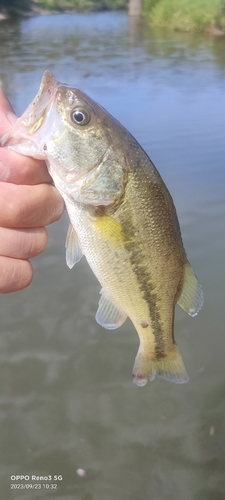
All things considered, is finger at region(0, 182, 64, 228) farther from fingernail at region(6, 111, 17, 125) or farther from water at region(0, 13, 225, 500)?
water at region(0, 13, 225, 500)

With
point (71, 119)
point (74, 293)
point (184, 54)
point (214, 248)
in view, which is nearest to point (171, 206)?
point (71, 119)

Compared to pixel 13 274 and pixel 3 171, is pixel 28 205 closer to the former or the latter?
pixel 3 171

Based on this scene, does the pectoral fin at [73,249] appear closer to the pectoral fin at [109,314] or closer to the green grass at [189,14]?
the pectoral fin at [109,314]

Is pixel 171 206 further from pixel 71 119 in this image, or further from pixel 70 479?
pixel 70 479

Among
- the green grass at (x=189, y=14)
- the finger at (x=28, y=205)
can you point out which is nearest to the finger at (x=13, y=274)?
Answer: the finger at (x=28, y=205)

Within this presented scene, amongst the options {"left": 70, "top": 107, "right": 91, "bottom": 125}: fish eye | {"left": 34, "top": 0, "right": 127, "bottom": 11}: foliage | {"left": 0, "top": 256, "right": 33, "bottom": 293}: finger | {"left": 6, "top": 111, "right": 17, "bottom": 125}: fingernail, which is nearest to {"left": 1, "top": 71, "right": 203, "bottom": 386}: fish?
{"left": 70, "top": 107, "right": 91, "bottom": 125}: fish eye
